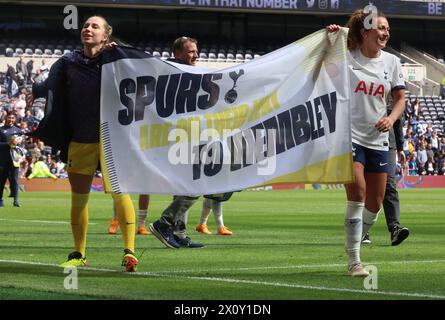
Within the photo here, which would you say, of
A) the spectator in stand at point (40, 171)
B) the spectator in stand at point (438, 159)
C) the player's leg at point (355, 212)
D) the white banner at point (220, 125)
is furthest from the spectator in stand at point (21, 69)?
the player's leg at point (355, 212)

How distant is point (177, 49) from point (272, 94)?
10.0 feet

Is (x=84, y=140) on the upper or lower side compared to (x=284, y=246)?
upper

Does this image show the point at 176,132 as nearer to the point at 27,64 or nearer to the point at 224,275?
the point at 224,275

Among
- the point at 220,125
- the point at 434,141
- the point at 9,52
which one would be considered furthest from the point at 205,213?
the point at 9,52

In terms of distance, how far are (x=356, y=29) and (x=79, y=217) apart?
2909mm

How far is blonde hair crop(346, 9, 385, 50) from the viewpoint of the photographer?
32.1 feet

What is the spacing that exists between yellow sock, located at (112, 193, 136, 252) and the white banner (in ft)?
0.37

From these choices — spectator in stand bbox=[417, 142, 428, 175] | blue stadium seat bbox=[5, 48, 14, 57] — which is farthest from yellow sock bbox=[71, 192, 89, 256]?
blue stadium seat bbox=[5, 48, 14, 57]

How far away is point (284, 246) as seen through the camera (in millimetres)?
13258

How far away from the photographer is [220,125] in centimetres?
970

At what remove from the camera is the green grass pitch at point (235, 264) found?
8102 millimetres

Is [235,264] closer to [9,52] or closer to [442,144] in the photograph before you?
[442,144]

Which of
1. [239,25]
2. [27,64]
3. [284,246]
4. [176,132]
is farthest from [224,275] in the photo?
[239,25]

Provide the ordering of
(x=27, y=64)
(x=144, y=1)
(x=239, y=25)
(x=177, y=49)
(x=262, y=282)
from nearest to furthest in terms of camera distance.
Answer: (x=262, y=282) → (x=177, y=49) → (x=27, y=64) → (x=144, y=1) → (x=239, y=25)
